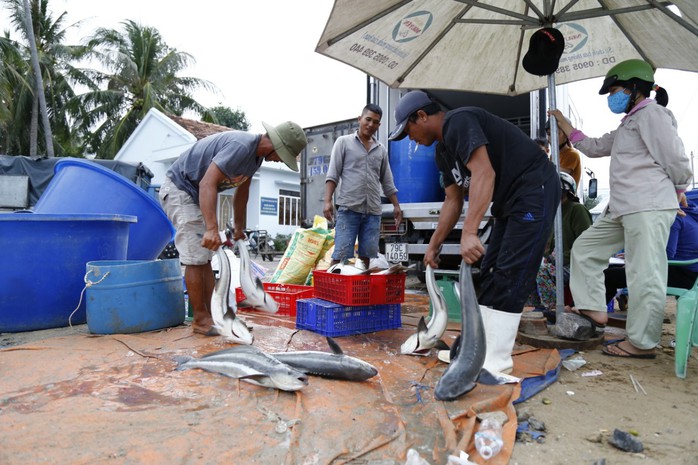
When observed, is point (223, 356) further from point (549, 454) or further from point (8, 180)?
point (8, 180)

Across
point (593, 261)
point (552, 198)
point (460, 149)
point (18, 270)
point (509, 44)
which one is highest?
point (509, 44)

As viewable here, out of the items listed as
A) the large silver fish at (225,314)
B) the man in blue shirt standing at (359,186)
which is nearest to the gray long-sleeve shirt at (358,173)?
the man in blue shirt standing at (359,186)

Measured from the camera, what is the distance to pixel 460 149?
275cm

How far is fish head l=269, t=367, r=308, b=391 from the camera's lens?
8.14 ft

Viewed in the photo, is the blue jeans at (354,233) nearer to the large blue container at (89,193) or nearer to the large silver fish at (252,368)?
the large blue container at (89,193)

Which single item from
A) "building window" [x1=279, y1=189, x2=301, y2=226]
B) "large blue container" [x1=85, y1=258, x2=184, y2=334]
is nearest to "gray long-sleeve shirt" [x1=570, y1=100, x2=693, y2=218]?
"large blue container" [x1=85, y1=258, x2=184, y2=334]

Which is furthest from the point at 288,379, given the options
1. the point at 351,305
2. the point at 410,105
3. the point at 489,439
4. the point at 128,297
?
the point at 128,297

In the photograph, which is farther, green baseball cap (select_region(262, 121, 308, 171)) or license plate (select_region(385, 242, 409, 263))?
license plate (select_region(385, 242, 409, 263))

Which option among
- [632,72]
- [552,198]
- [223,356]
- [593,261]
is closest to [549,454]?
[552,198]

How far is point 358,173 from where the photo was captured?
5242 mm

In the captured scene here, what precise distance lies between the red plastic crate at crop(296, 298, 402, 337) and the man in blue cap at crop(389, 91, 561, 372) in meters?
1.39

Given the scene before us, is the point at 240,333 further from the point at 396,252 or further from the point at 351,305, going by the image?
the point at 396,252

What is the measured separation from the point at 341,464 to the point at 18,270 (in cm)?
378

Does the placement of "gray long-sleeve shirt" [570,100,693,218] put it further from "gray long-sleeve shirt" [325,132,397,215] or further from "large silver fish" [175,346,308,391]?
"large silver fish" [175,346,308,391]
